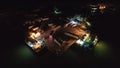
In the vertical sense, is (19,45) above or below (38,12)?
below

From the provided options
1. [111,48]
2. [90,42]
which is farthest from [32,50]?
[111,48]

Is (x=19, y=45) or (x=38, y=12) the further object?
(x=38, y=12)

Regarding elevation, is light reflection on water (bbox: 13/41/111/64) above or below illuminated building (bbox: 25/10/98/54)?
below

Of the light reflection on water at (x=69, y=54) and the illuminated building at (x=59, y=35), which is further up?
the illuminated building at (x=59, y=35)

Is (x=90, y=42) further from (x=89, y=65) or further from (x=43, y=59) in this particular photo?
(x=43, y=59)

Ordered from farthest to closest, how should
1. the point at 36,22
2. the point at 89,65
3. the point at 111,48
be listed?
the point at 36,22
the point at 111,48
the point at 89,65

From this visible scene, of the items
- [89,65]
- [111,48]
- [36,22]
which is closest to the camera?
[89,65]
